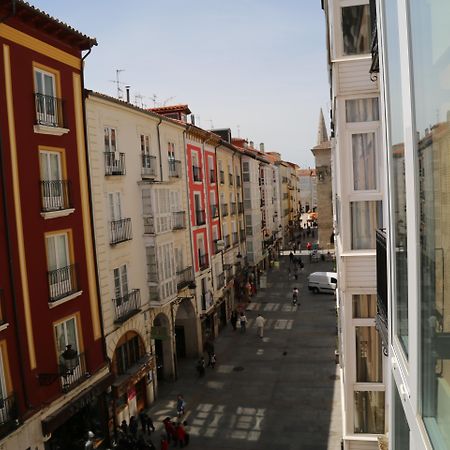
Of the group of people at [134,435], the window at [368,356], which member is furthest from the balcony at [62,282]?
the window at [368,356]


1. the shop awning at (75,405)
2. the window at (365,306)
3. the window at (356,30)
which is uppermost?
the window at (356,30)

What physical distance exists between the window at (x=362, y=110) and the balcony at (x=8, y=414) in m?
12.1

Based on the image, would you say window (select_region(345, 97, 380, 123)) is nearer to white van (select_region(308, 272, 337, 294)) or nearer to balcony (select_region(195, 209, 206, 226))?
balcony (select_region(195, 209, 206, 226))

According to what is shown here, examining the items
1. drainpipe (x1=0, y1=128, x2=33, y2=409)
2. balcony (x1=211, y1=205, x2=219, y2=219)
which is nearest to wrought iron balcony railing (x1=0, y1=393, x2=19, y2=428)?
drainpipe (x1=0, y1=128, x2=33, y2=409)

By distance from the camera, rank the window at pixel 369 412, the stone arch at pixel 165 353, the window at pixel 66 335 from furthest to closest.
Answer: the stone arch at pixel 165 353 < the window at pixel 66 335 < the window at pixel 369 412

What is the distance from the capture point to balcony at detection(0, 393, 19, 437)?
13875 millimetres

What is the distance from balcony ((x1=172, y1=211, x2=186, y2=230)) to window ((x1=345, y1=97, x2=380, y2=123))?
1748 centimetres

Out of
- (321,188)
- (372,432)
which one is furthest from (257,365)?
(321,188)

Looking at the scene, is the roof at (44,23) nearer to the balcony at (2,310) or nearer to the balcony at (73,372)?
the balcony at (2,310)

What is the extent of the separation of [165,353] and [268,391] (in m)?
6.07

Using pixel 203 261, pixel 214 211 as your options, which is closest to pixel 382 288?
pixel 203 261

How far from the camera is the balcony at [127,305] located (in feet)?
68.2

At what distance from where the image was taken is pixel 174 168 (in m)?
27.9

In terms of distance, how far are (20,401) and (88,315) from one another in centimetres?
448
